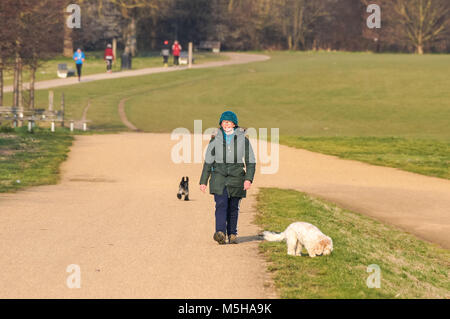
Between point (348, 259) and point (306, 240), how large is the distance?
76 cm

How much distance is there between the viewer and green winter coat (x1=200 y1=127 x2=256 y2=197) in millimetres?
11297

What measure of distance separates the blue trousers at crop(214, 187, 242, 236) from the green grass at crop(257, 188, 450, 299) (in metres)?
0.59

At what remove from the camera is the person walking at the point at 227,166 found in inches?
444

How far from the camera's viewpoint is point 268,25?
345 feet

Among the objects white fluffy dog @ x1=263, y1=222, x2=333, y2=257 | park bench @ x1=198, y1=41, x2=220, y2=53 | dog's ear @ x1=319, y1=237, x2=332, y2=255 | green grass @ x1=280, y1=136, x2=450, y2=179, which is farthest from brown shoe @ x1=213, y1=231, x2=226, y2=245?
park bench @ x1=198, y1=41, x2=220, y2=53

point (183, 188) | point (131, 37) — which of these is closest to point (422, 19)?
point (131, 37)

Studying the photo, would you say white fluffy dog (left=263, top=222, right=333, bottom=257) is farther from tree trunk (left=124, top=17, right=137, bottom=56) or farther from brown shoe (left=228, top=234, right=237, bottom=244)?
tree trunk (left=124, top=17, right=137, bottom=56)

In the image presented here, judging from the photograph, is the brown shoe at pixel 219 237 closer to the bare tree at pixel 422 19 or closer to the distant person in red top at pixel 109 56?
the distant person in red top at pixel 109 56

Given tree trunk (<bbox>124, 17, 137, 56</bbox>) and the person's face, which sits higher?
tree trunk (<bbox>124, 17, 137, 56</bbox>)

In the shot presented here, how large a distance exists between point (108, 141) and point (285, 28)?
76294 millimetres

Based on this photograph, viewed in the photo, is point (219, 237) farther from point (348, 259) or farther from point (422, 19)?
point (422, 19)

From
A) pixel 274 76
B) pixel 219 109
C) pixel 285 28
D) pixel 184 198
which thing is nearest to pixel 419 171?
pixel 184 198

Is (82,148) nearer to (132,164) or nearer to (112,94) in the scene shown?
(132,164)

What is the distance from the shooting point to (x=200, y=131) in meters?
41.4
